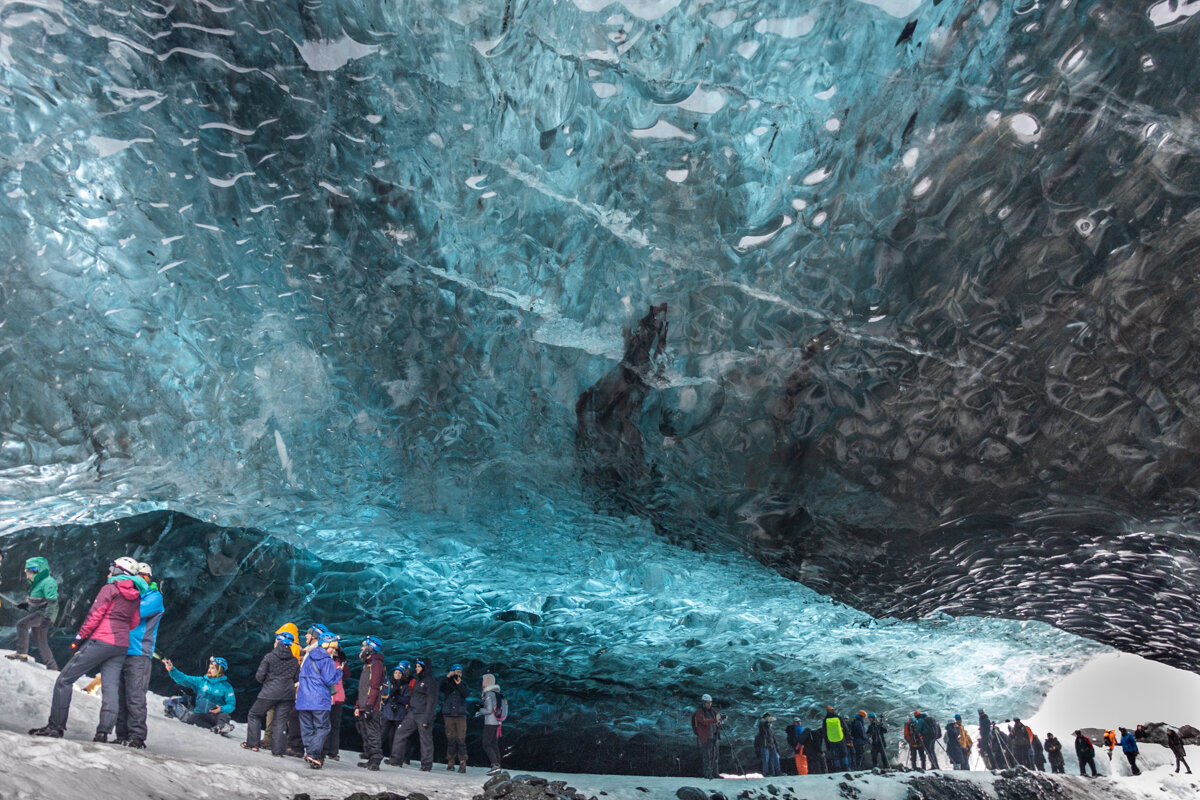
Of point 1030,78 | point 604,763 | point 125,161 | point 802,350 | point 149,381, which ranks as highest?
point 1030,78

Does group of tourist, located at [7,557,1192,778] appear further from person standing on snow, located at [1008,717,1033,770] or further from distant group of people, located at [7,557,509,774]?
person standing on snow, located at [1008,717,1033,770]

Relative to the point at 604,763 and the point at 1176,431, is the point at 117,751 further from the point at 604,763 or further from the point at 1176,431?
the point at 604,763

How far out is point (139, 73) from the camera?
566cm

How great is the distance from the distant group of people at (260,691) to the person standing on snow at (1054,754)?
14131mm

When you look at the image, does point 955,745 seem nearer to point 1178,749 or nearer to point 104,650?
point 1178,749

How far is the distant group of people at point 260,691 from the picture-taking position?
5426 mm

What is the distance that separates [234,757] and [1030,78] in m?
8.93

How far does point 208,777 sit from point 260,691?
1797 mm

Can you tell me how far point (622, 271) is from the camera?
6613 mm

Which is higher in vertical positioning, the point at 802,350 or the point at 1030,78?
the point at 1030,78

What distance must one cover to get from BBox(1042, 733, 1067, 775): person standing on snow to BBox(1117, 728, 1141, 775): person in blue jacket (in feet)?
5.65

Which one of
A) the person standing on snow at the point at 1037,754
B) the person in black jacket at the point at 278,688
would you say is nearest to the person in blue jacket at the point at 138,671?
the person in black jacket at the point at 278,688

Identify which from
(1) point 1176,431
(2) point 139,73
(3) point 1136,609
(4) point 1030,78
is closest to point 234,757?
(2) point 139,73

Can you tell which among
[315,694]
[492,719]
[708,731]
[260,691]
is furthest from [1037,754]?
[260,691]
